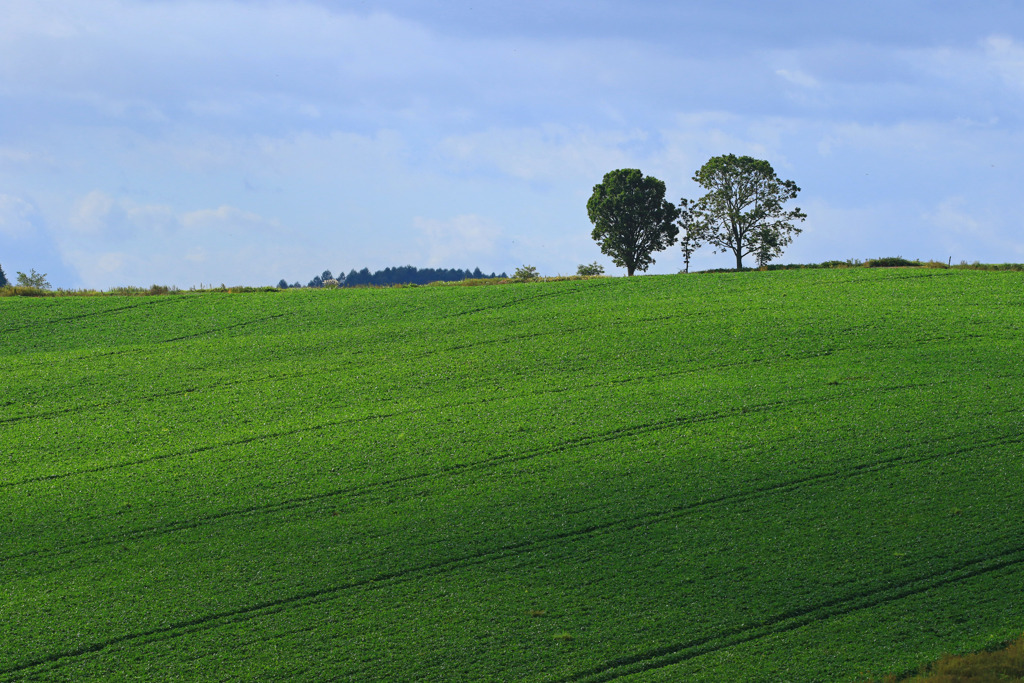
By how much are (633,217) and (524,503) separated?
176ft

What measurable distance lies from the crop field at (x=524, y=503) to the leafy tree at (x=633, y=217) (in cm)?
3869

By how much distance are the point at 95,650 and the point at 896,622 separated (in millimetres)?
12522

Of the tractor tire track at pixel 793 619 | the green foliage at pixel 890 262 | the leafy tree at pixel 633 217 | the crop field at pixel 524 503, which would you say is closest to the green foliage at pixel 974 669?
the crop field at pixel 524 503

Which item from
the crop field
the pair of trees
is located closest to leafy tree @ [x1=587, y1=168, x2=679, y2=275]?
the pair of trees

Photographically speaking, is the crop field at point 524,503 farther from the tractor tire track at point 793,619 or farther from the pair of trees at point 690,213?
the pair of trees at point 690,213

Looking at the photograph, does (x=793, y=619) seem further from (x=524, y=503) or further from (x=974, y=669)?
(x=524, y=503)

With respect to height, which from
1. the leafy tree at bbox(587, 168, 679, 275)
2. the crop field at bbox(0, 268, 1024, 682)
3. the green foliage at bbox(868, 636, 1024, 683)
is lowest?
the green foliage at bbox(868, 636, 1024, 683)

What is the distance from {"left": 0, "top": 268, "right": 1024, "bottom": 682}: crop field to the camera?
40.8 feet

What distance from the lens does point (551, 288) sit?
38.6 m

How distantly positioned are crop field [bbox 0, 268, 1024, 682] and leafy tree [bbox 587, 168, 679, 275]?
127 feet

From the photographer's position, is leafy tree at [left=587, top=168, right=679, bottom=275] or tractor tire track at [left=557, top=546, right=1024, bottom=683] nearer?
tractor tire track at [left=557, top=546, right=1024, bottom=683]

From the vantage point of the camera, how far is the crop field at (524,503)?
12422mm

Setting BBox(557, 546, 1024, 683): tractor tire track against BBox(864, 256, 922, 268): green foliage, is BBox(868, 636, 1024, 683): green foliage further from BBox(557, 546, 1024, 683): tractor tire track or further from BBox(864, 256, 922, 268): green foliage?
BBox(864, 256, 922, 268): green foliage

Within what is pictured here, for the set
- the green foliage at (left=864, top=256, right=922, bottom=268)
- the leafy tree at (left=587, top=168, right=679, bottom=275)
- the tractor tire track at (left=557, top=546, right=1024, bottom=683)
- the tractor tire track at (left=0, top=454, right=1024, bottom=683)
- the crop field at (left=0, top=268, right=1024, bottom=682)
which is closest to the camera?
the tractor tire track at (left=557, top=546, right=1024, bottom=683)
